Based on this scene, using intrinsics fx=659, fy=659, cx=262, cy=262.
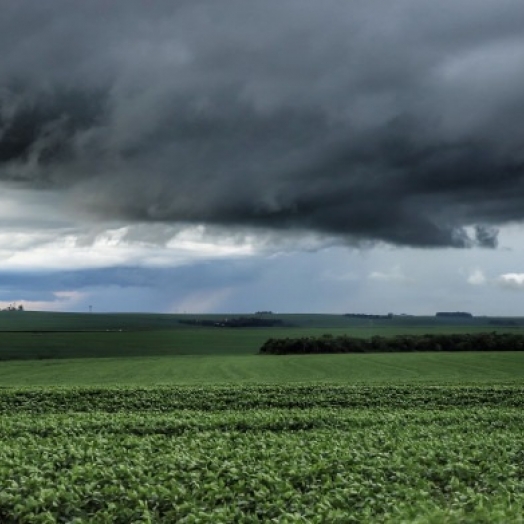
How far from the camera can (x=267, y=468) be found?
1738cm

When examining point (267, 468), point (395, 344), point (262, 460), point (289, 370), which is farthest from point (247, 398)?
point (395, 344)

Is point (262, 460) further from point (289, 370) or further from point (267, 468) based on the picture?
point (289, 370)

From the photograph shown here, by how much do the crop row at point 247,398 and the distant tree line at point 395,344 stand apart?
70183mm

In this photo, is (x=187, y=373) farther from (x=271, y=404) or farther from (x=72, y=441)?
(x=72, y=441)

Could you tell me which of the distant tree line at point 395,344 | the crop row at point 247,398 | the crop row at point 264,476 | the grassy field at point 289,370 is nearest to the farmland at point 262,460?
the crop row at point 264,476

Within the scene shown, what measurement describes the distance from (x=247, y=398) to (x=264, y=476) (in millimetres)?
21462

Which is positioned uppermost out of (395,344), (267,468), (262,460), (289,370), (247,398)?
(267,468)

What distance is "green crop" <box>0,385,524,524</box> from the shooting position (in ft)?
47.4

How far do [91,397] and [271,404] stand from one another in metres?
10.5

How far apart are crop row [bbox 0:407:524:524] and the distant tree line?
8648 centimetres

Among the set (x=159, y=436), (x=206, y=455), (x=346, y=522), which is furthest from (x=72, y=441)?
(x=346, y=522)

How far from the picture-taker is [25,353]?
116688 mm

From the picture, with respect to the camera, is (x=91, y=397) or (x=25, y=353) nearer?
(x=91, y=397)

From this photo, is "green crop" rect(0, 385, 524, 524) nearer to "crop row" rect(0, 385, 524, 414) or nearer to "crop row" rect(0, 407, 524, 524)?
"crop row" rect(0, 407, 524, 524)
